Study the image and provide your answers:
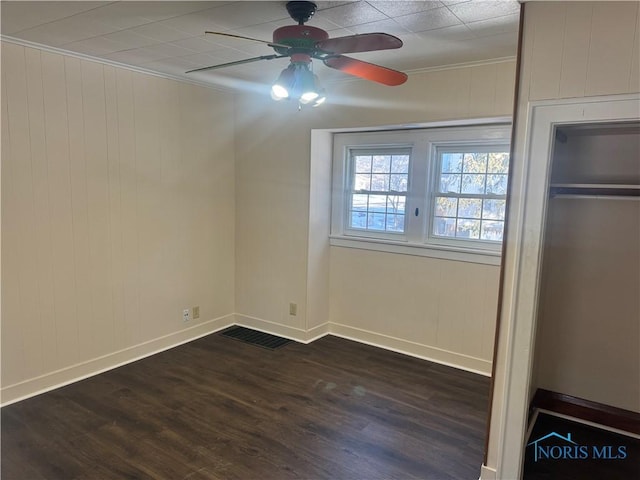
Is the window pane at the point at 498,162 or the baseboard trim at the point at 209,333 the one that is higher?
the window pane at the point at 498,162

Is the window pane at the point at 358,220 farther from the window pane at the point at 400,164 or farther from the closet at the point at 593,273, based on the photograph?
the closet at the point at 593,273

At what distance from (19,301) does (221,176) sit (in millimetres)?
2095

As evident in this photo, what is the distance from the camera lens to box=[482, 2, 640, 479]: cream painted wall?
1738 mm

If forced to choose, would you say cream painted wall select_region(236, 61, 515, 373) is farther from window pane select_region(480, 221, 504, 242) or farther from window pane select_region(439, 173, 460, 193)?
window pane select_region(439, 173, 460, 193)

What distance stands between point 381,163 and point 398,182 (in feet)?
0.85

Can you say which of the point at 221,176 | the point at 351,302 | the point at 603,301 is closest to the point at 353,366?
the point at 351,302

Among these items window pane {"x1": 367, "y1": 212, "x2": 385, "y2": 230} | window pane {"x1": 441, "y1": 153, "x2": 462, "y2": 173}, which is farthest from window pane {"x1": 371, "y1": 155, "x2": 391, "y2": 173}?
window pane {"x1": 441, "y1": 153, "x2": 462, "y2": 173}

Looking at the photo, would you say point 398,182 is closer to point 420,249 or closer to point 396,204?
point 396,204

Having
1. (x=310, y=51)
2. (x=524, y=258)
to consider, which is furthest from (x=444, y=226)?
(x=310, y=51)

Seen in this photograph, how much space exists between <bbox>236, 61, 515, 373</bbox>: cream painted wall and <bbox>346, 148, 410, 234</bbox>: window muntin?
0.86 ft

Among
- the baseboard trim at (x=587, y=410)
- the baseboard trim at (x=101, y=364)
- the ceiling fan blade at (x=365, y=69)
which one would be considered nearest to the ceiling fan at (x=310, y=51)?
the ceiling fan blade at (x=365, y=69)

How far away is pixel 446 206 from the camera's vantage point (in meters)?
3.78

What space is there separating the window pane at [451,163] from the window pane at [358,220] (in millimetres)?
918

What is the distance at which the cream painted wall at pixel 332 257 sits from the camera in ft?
11.7
